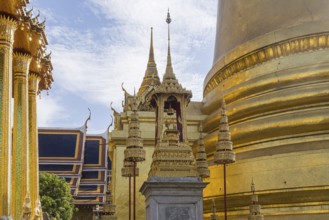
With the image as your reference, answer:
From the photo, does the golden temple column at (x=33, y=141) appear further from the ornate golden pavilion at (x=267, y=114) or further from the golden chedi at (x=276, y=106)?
the golden chedi at (x=276, y=106)

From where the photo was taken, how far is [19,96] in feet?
30.6

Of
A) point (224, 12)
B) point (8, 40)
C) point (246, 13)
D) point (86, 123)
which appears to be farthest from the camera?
point (86, 123)

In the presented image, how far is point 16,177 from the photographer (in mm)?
8773

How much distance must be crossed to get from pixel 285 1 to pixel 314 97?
9.80 feet

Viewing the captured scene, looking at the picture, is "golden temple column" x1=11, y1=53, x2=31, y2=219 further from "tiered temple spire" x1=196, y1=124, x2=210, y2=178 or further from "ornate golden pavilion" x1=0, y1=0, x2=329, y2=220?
"tiered temple spire" x1=196, y1=124, x2=210, y2=178

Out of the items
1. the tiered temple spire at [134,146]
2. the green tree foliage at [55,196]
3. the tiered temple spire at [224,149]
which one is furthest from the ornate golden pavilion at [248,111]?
the green tree foliage at [55,196]

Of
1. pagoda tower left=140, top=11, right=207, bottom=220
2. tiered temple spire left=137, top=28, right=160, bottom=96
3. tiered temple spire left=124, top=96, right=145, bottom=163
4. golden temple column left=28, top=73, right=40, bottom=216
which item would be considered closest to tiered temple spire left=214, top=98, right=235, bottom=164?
tiered temple spire left=124, top=96, right=145, bottom=163

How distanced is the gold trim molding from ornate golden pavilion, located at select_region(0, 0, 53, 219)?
4414 mm

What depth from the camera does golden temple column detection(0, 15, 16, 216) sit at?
685cm

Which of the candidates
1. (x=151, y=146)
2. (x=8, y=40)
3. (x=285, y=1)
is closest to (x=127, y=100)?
(x=151, y=146)

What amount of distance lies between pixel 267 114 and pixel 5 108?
18.8 ft

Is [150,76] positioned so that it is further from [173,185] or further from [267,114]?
[173,185]

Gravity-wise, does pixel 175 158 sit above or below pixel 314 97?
below

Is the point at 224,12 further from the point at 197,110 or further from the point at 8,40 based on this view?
the point at 8,40
